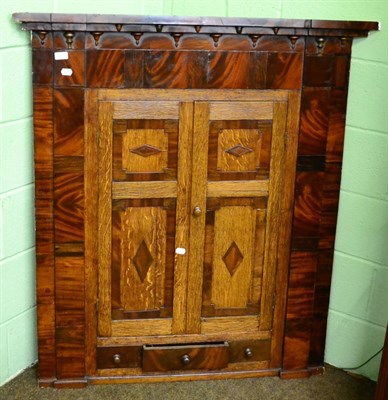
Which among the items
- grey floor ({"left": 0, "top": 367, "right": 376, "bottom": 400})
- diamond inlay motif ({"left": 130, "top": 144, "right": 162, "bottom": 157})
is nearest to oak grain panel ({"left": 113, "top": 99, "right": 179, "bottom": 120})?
diamond inlay motif ({"left": 130, "top": 144, "right": 162, "bottom": 157})

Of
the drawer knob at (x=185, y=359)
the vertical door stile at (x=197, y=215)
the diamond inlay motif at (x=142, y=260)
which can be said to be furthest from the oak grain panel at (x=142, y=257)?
the drawer knob at (x=185, y=359)

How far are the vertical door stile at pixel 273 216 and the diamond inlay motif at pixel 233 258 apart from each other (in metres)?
0.11

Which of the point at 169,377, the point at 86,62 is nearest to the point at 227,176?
the point at 86,62

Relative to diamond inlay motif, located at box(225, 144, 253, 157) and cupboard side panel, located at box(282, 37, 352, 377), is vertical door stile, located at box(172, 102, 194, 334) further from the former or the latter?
cupboard side panel, located at box(282, 37, 352, 377)

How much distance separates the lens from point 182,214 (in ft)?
9.21

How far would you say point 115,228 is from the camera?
2.79 m

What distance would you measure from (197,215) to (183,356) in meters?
0.58

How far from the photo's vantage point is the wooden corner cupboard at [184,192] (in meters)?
2.61

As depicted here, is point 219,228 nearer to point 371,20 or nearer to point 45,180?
point 45,180

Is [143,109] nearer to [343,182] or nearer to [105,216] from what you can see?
[105,216]

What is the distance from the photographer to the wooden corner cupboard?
2613 mm

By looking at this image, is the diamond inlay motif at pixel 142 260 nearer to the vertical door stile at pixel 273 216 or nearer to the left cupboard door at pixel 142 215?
the left cupboard door at pixel 142 215

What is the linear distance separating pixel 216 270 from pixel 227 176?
378 millimetres

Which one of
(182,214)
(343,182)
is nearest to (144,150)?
(182,214)
